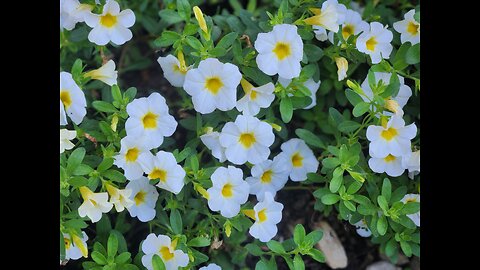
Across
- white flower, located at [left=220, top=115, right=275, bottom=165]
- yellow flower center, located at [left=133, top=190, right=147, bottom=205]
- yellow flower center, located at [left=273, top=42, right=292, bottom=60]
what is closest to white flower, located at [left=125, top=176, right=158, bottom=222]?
yellow flower center, located at [left=133, top=190, right=147, bottom=205]

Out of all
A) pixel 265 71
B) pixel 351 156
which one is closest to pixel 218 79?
pixel 265 71

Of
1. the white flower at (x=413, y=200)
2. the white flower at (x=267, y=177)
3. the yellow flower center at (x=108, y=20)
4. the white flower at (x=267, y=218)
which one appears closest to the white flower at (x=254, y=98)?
the white flower at (x=267, y=177)

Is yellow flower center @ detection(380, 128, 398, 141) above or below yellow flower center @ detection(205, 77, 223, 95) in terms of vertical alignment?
below

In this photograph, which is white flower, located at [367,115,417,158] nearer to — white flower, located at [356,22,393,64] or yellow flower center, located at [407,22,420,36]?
white flower, located at [356,22,393,64]

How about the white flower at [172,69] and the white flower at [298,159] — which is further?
the white flower at [298,159]

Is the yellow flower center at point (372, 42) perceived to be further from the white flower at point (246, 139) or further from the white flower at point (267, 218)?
the white flower at point (267, 218)
